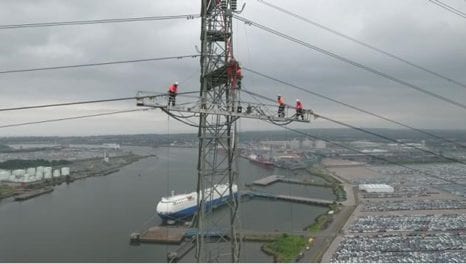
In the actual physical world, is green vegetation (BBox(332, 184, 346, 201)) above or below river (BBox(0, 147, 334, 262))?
above

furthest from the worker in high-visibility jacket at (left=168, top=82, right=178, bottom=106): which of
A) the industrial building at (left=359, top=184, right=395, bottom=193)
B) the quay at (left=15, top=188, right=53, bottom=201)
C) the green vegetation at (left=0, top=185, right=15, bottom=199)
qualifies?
the green vegetation at (left=0, top=185, right=15, bottom=199)

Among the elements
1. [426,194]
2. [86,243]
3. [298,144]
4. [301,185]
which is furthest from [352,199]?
[298,144]

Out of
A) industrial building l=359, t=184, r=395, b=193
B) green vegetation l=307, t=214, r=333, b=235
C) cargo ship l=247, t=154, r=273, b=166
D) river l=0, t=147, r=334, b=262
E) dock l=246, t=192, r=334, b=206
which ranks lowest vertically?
river l=0, t=147, r=334, b=262

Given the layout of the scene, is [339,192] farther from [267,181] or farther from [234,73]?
[234,73]

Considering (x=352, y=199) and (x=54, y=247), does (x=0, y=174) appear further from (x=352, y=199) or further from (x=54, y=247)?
(x=352, y=199)

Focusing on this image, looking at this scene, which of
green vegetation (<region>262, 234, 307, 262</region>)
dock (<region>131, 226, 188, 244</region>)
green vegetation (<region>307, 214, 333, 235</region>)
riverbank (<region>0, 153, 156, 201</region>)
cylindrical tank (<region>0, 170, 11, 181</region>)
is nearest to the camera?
green vegetation (<region>262, 234, 307, 262</region>)

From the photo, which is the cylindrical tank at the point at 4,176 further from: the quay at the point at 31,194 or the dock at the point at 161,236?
the dock at the point at 161,236

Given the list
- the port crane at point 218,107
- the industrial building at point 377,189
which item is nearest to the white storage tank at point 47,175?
the industrial building at point 377,189

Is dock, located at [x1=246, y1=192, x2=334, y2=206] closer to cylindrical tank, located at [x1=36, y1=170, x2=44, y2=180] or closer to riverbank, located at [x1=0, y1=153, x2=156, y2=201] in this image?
riverbank, located at [x1=0, y1=153, x2=156, y2=201]
